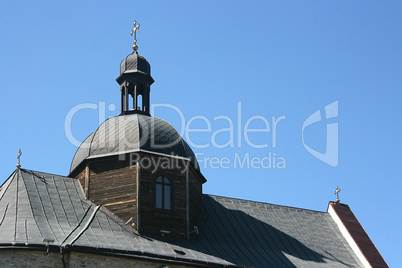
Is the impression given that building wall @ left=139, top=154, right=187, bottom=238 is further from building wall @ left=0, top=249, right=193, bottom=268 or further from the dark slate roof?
building wall @ left=0, top=249, right=193, bottom=268

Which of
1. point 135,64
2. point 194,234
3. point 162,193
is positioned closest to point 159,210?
point 162,193

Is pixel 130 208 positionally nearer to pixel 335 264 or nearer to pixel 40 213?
pixel 40 213

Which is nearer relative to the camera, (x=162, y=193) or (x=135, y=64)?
(x=162, y=193)

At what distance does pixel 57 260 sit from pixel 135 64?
11.2 metres

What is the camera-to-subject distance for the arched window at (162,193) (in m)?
29.5

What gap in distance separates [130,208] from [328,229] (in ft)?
35.9

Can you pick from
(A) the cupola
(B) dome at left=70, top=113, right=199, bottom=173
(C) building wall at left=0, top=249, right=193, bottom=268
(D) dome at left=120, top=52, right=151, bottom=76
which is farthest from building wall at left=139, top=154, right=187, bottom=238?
(D) dome at left=120, top=52, right=151, bottom=76

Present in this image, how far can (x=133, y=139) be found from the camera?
99.3 ft

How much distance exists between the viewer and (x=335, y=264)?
106 feet

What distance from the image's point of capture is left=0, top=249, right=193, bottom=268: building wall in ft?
81.2

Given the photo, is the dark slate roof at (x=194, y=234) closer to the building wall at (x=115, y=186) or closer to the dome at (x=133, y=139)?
the building wall at (x=115, y=186)

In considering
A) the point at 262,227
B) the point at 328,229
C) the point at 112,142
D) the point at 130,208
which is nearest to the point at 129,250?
the point at 130,208

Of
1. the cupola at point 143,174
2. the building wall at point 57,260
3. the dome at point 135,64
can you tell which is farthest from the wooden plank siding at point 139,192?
the dome at point 135,64

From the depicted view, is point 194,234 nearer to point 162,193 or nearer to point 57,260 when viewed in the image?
point 162,193
